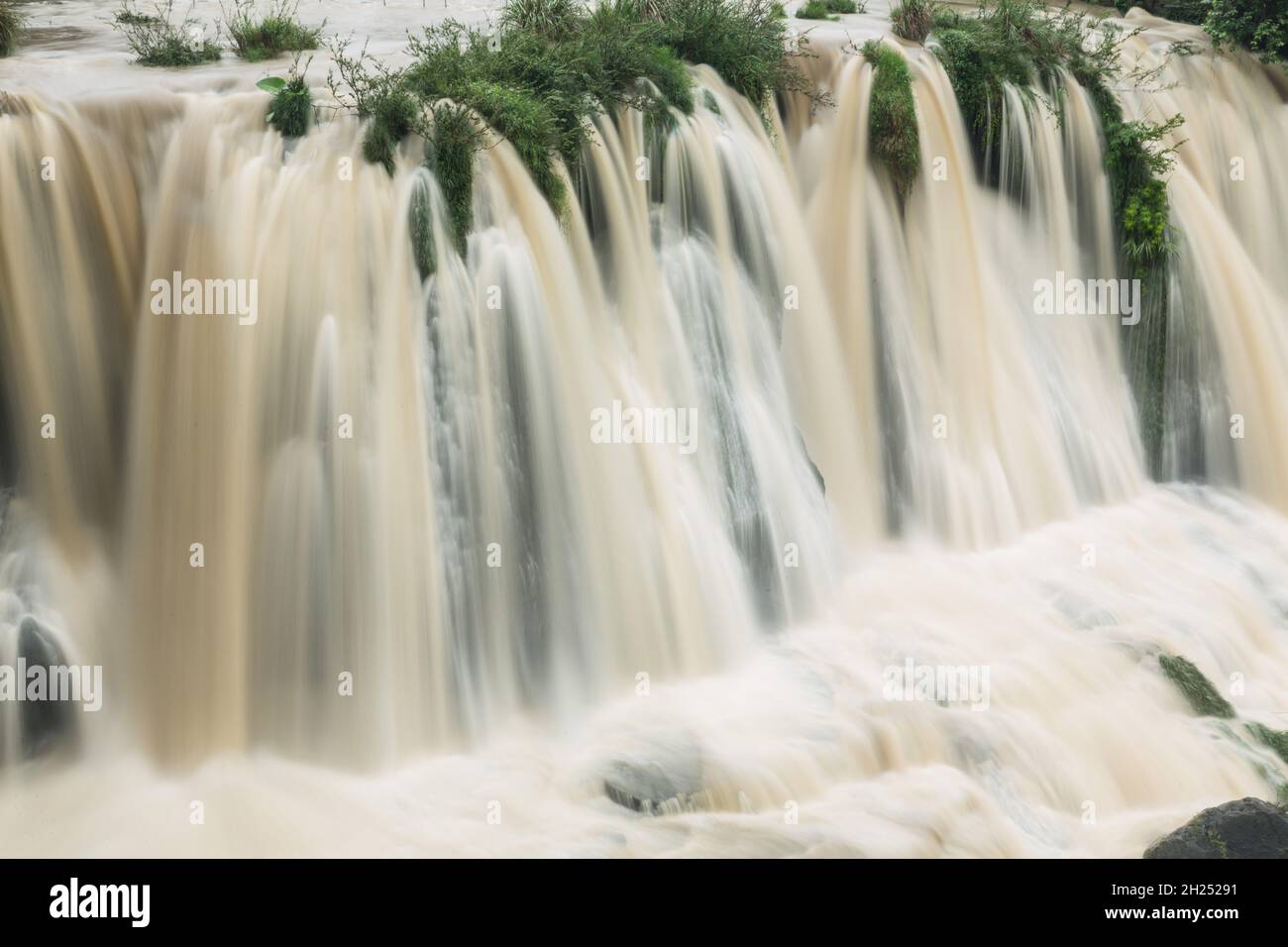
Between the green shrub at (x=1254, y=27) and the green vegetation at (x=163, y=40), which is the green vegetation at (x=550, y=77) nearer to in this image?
the green vegetation at (x=163, y=40)

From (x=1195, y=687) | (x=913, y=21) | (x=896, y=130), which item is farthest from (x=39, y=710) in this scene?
(x=913, y=21)

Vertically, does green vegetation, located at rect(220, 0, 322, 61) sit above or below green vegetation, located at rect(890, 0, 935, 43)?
below

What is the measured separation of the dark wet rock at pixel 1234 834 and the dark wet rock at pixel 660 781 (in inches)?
103

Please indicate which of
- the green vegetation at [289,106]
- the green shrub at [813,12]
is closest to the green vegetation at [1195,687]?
the green vegetation at [289,106]

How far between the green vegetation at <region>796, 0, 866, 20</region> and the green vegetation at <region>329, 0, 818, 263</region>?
2.19 ft

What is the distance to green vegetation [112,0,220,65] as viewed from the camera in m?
10.1

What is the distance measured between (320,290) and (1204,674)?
669 centimetres

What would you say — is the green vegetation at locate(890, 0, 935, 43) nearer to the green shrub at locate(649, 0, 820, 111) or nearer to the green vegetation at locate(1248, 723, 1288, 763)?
the green shrub at locate(649, 0, 820, 111)

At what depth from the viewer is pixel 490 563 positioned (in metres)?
8.33

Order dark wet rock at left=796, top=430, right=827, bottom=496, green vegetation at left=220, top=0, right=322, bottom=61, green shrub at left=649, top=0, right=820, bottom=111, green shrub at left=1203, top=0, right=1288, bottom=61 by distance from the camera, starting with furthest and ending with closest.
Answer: green shrub at left=1203, top=0, right=1288, bottom=61
green shrub at left=649, top=0, right=820, bottom=111
green vegetation at left=220, top=0, right=322, bottom=61
dark wet rock at left=796, top=430, right=827, bottom=496

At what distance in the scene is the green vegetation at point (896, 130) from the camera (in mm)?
11430

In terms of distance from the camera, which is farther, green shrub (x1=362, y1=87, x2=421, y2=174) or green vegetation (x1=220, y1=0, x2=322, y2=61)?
green vegetation (x1=220, y1=0, x2=322, y2=61)

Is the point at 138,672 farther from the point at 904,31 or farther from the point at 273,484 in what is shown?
the point at 904,31

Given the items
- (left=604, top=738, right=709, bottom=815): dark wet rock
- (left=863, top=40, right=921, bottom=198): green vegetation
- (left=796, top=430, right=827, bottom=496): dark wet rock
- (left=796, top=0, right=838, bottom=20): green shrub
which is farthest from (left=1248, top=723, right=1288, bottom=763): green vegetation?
(left=796, top=0, right=838, bottom=20): green shrub
